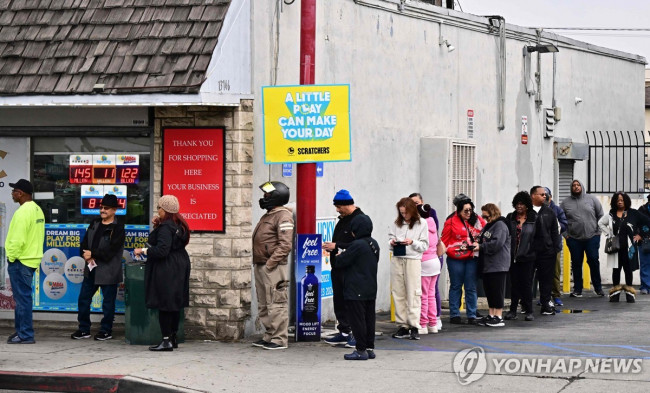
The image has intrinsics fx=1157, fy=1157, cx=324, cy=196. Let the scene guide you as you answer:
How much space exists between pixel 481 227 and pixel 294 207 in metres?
2.78

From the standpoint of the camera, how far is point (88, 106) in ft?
46.0

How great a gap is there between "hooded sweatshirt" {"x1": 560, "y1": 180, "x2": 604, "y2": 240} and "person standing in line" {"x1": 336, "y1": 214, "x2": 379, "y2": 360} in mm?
8035

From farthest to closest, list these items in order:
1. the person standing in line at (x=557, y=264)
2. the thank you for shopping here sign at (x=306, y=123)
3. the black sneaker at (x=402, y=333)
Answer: the person standing in line at (x=557, y=264) < the black sneaker at (x=402, y=333) < the thank you for shopping here sign at (x=306, y=123)

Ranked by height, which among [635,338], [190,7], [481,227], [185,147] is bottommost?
[635,338]

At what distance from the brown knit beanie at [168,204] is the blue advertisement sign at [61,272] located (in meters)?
2.06

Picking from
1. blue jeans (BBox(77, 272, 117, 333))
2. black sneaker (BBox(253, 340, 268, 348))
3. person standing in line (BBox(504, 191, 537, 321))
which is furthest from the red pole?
person standing in line (BBox(504, 191, 537, 321))

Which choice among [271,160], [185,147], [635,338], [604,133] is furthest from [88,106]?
[604,133]

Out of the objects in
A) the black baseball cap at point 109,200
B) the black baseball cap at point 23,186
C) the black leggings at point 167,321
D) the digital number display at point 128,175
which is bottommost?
the black leggings at point 167,321

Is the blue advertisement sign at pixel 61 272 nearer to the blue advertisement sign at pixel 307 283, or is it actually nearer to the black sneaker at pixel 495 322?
the blue advertisement sign at pixel 307 283

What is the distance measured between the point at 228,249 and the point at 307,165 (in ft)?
4.61

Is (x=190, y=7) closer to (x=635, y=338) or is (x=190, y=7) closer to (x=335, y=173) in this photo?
(x=335, y=173)

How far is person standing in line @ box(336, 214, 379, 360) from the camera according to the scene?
12.3 m

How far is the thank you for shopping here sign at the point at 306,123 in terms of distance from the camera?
13.6m

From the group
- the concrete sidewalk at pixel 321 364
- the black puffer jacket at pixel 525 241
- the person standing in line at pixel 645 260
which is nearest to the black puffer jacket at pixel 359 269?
the concrete sidewalk at pixel 321 364
